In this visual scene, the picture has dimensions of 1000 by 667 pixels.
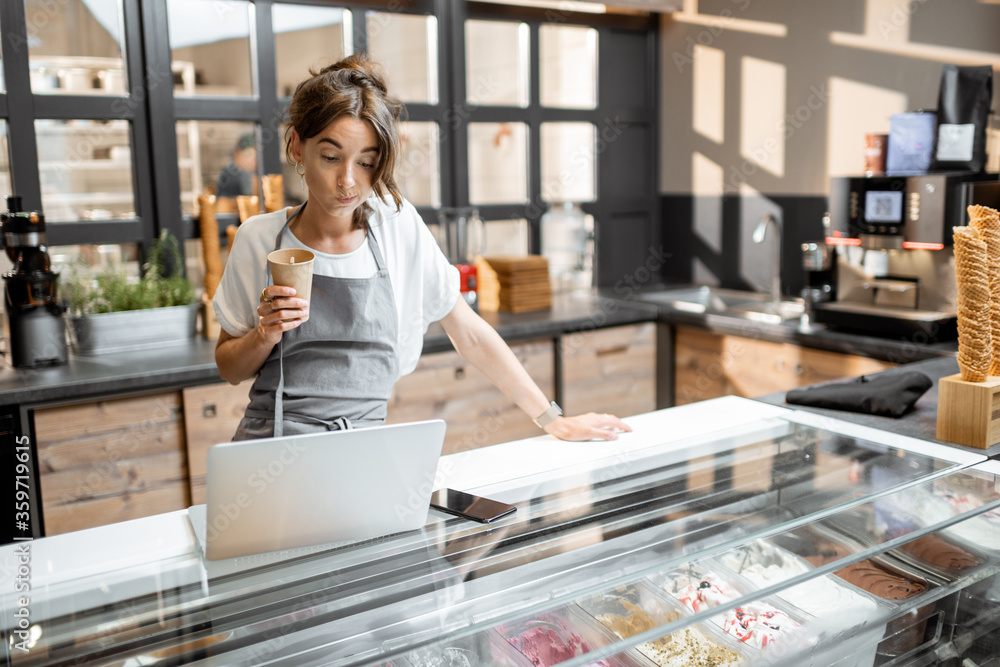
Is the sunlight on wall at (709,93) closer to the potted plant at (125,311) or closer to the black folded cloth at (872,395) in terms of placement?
the black folded cloth at (872,395)

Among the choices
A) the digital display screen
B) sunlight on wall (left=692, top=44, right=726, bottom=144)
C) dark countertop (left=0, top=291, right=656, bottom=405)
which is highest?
sunlight on wall (left=692, top=44, right=726, bottom=144)

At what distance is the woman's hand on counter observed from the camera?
1678 mm

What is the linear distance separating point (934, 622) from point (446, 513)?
78 cm

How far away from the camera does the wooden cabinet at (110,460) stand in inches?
Answer: 95.2

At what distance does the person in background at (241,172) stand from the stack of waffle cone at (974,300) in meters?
2.61

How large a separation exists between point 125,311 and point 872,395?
2.34 metres

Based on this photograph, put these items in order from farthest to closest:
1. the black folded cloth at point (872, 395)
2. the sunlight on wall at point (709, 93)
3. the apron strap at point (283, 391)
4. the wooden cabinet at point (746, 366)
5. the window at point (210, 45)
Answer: the sunlight on wall at point (709, 93)
the window at point (210, 45)
the wooden cabinet at point (746, 366)
the black folded cloth at point (872, 395)
the apron strap at point (283, 391)

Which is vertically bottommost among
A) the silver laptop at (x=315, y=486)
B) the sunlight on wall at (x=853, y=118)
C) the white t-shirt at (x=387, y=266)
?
the silver laptop at (x=315, y=486)

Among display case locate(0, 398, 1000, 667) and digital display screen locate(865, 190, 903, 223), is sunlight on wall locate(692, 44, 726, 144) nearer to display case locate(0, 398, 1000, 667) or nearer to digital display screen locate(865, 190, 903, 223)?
digital display screen locate(865, 190, 903, 223)

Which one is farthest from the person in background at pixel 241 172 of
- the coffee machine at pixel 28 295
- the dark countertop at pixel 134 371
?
the coffee machine at pixel 28 295

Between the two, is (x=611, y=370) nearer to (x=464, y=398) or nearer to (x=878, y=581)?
(x=464, y=398)

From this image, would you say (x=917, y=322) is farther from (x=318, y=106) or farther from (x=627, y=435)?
(x=318, y=106)

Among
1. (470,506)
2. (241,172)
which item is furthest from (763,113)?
(470,506)

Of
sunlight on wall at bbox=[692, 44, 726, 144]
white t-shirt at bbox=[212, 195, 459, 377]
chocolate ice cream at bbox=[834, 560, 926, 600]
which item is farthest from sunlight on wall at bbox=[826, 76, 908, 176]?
chocolate ice cream at bbox=[834, 560, 926, 600]
